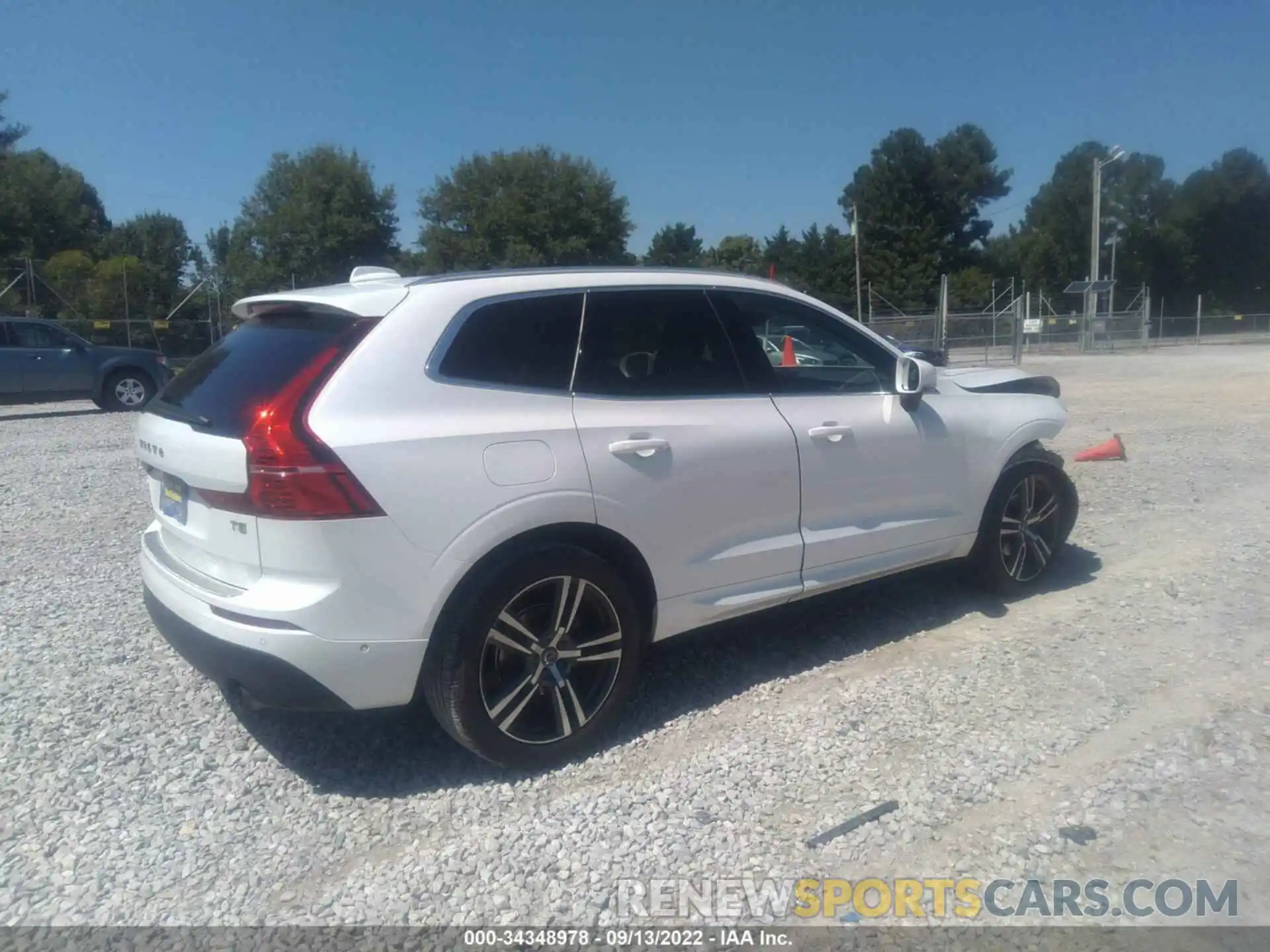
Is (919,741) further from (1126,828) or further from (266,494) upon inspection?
(266,494)

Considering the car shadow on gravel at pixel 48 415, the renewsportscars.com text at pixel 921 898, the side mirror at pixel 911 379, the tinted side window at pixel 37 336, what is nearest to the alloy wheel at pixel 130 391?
the car shadow on gravel at pixel 48 415

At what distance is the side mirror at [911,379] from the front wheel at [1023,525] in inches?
31.9

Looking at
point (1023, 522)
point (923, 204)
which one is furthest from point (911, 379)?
point (923, 204)

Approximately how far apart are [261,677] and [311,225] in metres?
48.4

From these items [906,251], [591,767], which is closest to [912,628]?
[591,767]

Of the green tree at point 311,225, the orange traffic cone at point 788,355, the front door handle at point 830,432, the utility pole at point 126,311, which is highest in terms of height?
the green tree at point 311,225

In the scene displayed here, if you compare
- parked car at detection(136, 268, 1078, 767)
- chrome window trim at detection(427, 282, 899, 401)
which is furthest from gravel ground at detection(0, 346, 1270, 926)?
chrome window trim at detection(427, 282, 899, 401)

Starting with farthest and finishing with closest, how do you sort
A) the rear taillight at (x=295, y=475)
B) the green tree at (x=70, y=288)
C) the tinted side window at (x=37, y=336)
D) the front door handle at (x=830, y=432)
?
1. the green tree at (x=70, y=288)
2. the tinted side window at (x=37, y=336)
3. the front door handle at (x=830, y=432)
4. the rear taillight at (x=295, y=475)

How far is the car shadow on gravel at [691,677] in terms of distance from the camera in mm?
3650

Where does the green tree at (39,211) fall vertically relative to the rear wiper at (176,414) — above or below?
above

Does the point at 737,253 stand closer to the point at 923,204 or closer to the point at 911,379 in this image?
the point at 923,204

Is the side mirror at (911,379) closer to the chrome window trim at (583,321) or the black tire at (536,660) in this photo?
the chrome window trim at (583,321)

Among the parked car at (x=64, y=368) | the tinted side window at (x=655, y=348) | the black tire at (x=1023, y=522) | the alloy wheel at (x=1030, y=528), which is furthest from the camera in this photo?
the parked car at (x=64, y=368)

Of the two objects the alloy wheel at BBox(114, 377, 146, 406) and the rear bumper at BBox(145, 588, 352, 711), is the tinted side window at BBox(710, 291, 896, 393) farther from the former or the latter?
the alloy wheel at BBox(114, 377, 146, 406)
